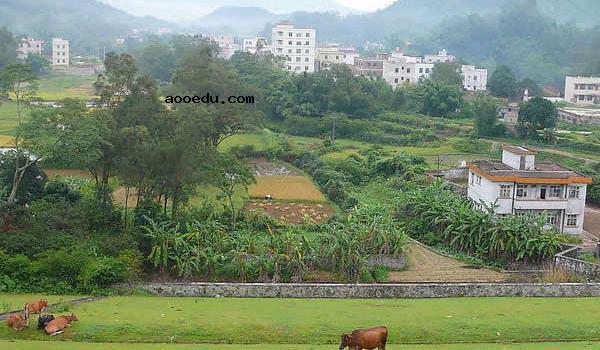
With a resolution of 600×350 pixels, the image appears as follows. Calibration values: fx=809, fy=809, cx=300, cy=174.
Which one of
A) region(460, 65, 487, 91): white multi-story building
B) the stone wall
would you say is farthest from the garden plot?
region(460, 65, 487, 91): white multi-story building

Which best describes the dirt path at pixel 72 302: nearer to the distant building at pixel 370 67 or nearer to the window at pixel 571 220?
the window at pixel 571 220

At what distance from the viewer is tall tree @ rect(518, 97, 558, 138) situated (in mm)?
50781

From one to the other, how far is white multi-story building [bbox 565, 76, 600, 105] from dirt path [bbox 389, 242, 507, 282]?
2177 inches

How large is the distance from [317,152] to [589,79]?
40062 mm

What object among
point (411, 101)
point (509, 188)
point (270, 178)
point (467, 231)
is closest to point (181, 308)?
point (467, 231)

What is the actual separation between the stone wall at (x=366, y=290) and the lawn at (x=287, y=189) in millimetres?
15420

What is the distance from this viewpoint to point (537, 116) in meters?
50.8

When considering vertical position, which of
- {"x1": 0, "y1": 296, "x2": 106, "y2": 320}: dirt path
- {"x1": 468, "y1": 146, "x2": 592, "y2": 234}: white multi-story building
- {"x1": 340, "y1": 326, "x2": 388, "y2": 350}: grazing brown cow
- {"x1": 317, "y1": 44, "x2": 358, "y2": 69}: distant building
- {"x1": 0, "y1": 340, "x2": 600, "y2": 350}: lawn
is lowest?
{"x1": 0, "y1": 296, "x2": 106, "y2": 320}: dirt path

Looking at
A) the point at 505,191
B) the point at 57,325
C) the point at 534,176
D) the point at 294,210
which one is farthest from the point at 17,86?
the point at 534,176

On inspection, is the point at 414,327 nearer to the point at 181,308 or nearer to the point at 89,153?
the point at 181,308

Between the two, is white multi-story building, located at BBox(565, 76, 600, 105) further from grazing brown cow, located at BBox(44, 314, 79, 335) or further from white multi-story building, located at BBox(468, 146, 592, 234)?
grazing brown cow, located at BBox(44, 314, 79, 335)

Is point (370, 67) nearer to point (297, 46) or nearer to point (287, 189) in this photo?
point (297, 46)

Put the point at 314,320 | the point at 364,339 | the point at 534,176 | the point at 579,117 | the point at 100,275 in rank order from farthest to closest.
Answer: the point at 579,117, the point at 534,176, the point at 100,275, the point at 314,320, the point at 364,339

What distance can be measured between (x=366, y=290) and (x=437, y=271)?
567 cm
